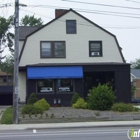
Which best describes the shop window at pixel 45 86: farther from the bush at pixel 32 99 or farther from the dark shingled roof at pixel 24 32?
the dark shingled roof at pixel 24 32

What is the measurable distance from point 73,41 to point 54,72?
4.51 metres

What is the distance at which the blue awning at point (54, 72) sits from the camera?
105 feet

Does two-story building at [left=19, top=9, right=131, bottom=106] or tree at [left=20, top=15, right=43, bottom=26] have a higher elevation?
tree at [left=20, top=15, right=43, bottom=26]

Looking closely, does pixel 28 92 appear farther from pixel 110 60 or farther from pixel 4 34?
pixel 4 34

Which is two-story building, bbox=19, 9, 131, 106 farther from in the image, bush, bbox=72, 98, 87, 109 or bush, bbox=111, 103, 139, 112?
bush, bbox=111, 103, 139, 112

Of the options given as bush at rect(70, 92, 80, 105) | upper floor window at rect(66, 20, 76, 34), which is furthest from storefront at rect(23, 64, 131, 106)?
upper floor window at rect(66, 20, 76, 34)

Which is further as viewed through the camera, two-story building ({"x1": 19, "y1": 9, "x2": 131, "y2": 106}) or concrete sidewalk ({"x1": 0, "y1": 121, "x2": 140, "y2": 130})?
two-story building ({"x1": 19, "y1": 9, "x2": 131, "y2": 106})

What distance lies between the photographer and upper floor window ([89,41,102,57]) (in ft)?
118

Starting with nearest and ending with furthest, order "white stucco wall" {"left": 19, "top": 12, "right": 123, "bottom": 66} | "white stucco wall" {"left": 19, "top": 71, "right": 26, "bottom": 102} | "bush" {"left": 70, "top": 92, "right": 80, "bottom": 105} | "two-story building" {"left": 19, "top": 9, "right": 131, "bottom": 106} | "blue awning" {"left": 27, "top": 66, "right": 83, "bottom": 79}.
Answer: "bush" {"left": 70, "top": 92, "right": 80, "bottom": 105} → "blue awning" {"left": 27, "top": 66, "right": 83, "bottom": 79} → "two-story building" {"left": 19, "top": 9, "right": 131, "bottom": 106} → "white stucco wall" {"left": 19, "top": 12, "right": 123, "bottom": 66} → "white stucco wall" {"left": 19, "top": 71, "right": 26, "bottom": 102}

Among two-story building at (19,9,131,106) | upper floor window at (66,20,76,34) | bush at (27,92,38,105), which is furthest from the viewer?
upper floor window at (66,20,76,34)

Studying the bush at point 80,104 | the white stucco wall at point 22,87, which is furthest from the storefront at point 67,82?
the white stucco wall at point 22,87

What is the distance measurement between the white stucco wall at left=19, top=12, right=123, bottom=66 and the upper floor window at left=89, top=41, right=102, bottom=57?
293 millimetres

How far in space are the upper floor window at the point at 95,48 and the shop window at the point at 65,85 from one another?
4026 millimetres

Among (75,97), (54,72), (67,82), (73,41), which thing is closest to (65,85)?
(67,82)
